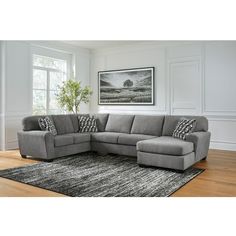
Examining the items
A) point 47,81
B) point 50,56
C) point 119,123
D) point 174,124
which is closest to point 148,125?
point 174,124

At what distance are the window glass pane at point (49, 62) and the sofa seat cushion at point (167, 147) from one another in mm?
3835

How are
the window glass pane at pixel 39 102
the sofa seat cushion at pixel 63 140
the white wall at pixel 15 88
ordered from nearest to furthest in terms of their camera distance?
the sofa seat cushion at pixel 63 140
the white wall at pixel 15 88
the window glass pane at pixel 39 102

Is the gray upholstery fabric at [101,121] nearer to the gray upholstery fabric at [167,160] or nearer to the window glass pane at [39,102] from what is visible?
the window glass pane at [39,102]

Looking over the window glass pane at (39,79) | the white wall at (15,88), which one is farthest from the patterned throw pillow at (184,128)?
the window glass pane at (39,79)

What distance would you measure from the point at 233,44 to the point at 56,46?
4.25 m

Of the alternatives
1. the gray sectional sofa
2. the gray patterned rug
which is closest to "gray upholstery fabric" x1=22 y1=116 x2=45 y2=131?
the gray sectional sofa

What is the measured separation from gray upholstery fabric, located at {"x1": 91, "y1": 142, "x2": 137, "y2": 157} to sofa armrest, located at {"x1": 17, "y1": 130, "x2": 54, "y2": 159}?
103cm

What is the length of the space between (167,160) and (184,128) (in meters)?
0.76

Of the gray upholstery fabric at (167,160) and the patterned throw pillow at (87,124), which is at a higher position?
the patterned throw pillow at (87,124)

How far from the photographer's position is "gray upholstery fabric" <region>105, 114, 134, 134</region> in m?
5.63

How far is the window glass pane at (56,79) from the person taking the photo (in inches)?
281

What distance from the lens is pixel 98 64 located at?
7.86 meters

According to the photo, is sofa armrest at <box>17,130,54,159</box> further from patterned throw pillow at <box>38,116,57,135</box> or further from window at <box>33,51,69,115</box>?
window at <box>33,51,69,115</box>
